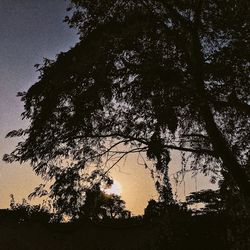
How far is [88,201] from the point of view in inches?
531

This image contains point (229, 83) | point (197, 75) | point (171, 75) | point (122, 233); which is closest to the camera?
point (197, 75)

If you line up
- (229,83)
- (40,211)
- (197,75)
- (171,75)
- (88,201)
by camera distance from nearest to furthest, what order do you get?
1. (197,75)
2. (171,75)
3. (229,83)
4. (88,201)
5. (40,211)

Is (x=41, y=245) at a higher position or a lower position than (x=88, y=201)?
lower

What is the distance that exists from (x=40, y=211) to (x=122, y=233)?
14.2 feet

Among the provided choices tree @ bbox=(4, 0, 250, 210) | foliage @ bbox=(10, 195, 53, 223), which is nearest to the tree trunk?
tree @ bbox=(4, 0, 250, 210)

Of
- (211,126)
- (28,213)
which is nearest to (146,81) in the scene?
(211,126)

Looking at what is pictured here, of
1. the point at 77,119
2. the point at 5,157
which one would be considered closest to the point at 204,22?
the point at 77,119

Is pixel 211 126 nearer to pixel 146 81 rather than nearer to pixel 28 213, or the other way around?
pixel 146 81

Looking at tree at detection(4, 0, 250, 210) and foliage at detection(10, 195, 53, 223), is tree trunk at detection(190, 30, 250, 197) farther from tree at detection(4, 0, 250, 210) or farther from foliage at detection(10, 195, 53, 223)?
foliage at detection(10, 195, 53, 223)

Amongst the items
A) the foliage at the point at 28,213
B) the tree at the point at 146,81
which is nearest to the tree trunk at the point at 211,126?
the tree at the point at 146,81

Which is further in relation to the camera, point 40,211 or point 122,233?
point 122,233

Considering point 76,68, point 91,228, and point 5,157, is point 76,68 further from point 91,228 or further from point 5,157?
point 91,228

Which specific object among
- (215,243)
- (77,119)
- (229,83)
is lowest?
(215,243)

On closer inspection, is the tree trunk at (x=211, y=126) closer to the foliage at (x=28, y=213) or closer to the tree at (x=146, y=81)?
the tree at (x=146, y=81)
